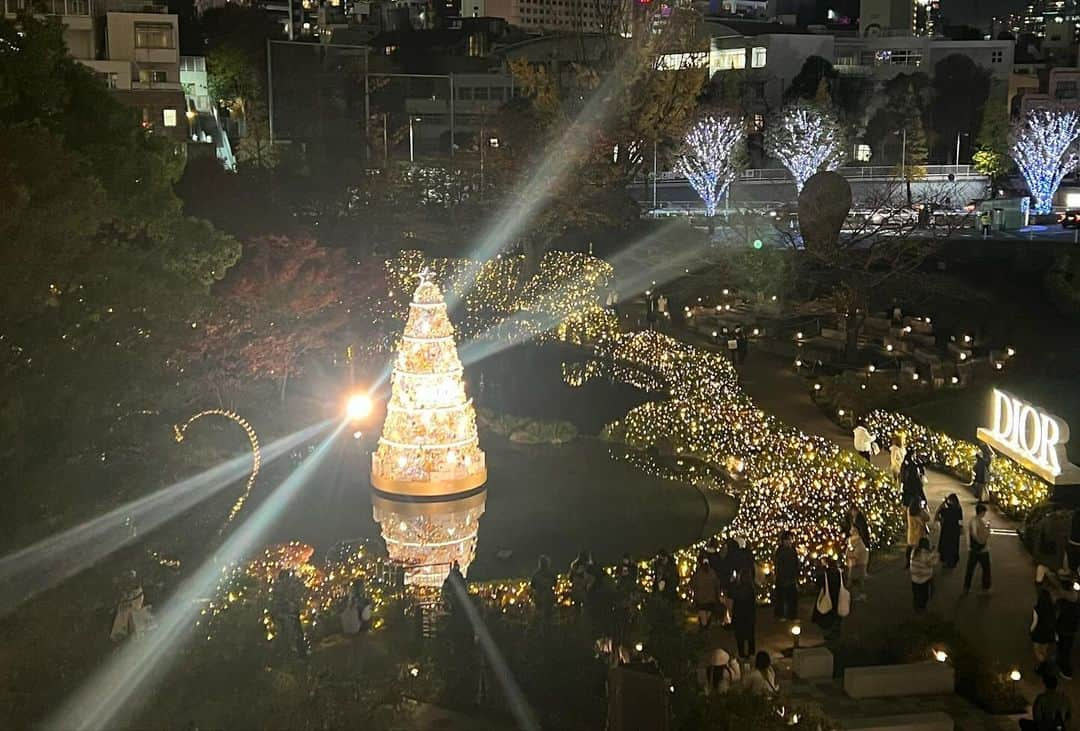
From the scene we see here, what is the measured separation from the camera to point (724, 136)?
53062mm

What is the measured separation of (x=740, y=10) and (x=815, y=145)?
5324cm

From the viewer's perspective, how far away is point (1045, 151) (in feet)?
178

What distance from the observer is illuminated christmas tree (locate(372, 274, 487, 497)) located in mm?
17172

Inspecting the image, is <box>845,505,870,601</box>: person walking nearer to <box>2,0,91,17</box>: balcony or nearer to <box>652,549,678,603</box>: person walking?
<box>652,549,678,603</box>: person walking

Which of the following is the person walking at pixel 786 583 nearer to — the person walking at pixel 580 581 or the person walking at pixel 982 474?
the person walking at pixel 580 581

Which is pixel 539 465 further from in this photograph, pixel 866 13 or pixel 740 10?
pixel 740 10

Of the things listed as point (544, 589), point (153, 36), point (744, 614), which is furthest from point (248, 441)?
point (153, 36)

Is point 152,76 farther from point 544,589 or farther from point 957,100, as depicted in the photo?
point 957,100

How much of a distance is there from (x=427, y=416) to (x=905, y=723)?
29.7 ft

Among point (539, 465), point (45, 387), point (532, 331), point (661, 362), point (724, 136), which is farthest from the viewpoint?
point (724, 136)

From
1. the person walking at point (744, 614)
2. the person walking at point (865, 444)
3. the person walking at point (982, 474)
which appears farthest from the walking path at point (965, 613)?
the person walking at point (865, 444)

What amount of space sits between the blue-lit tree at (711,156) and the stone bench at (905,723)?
44.2 meters

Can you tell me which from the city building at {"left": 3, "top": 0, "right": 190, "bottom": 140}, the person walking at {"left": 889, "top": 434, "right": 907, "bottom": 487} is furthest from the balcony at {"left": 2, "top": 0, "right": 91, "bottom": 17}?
the person walking at {"left": 889, "top": 434, "right": 907, "bottom": 487}

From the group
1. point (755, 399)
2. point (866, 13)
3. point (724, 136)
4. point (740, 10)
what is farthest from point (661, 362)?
point (740, 10)
